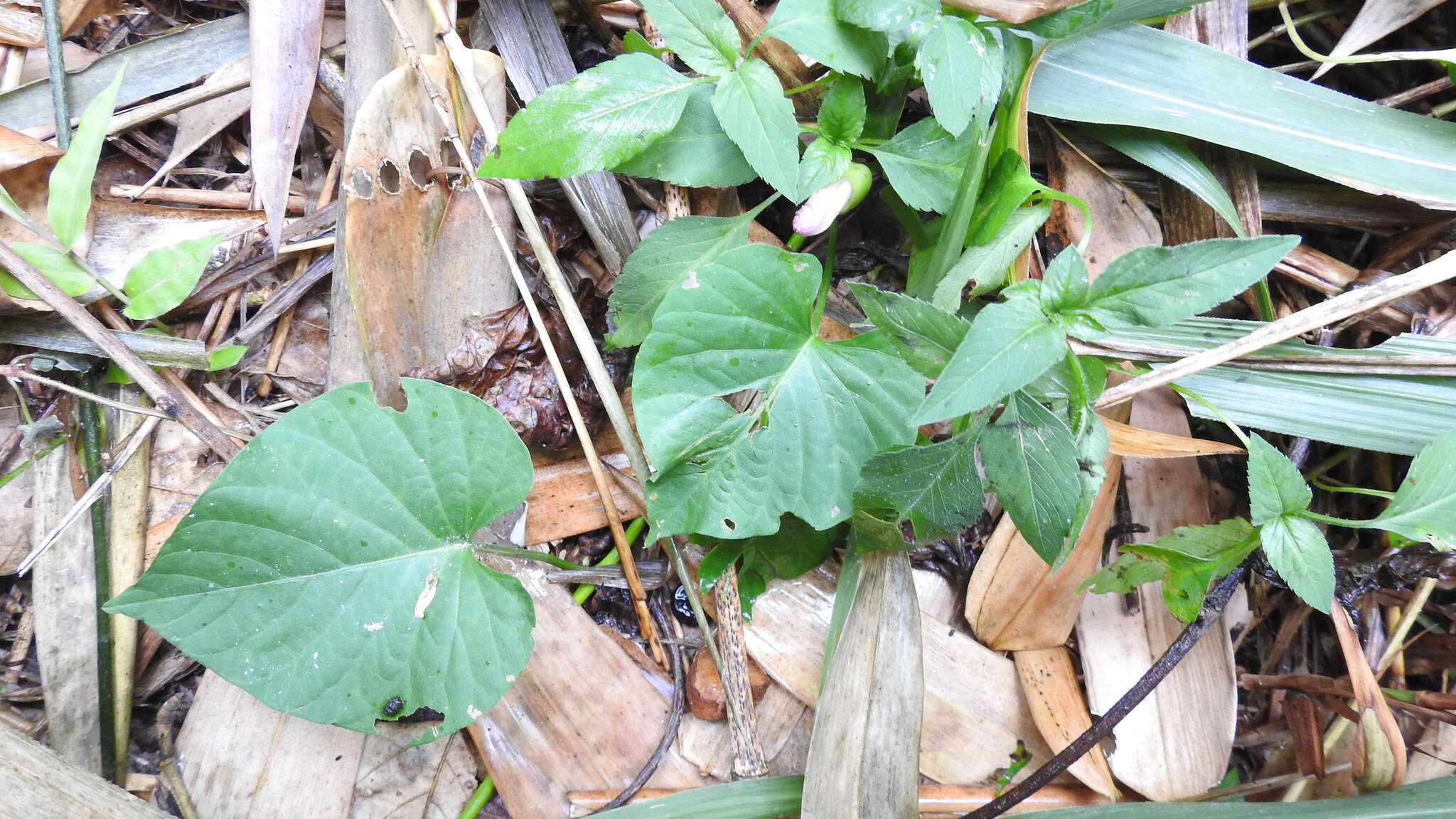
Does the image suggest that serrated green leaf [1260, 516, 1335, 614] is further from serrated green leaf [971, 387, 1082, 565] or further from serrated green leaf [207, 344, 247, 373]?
serrated green leaf [207, 344, 247, 373]

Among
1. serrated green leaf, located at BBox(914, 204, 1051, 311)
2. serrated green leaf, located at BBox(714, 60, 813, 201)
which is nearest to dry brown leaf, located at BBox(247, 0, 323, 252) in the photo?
serrated green leaf, located at BBox(714, 60, 813, 201)

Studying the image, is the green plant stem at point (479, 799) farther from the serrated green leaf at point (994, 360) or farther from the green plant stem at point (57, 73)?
the green plant stem at point (57, 73)

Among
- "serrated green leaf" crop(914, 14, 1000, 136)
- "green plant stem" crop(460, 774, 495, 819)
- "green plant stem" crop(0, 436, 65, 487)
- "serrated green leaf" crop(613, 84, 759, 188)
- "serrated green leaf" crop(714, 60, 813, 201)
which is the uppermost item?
"serrated green leaf" crop(914, 14, 1000, 136)

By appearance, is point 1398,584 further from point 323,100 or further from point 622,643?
point 323,100

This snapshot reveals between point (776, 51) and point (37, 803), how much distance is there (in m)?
1.63

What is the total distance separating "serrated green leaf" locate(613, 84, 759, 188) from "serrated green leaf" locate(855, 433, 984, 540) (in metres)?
0.52

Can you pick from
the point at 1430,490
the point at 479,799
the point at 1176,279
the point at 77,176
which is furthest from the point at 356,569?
the point at 1430,490

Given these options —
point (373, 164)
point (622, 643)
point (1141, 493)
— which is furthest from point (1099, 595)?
point (373, 164)

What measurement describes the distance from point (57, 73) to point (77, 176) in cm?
24

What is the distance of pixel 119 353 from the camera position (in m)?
1.30

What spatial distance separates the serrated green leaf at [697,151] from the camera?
4.05 ft

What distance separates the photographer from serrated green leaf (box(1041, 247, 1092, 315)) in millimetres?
927

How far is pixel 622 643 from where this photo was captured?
4.51 ft

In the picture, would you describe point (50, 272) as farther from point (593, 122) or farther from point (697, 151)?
point (697, 151)
